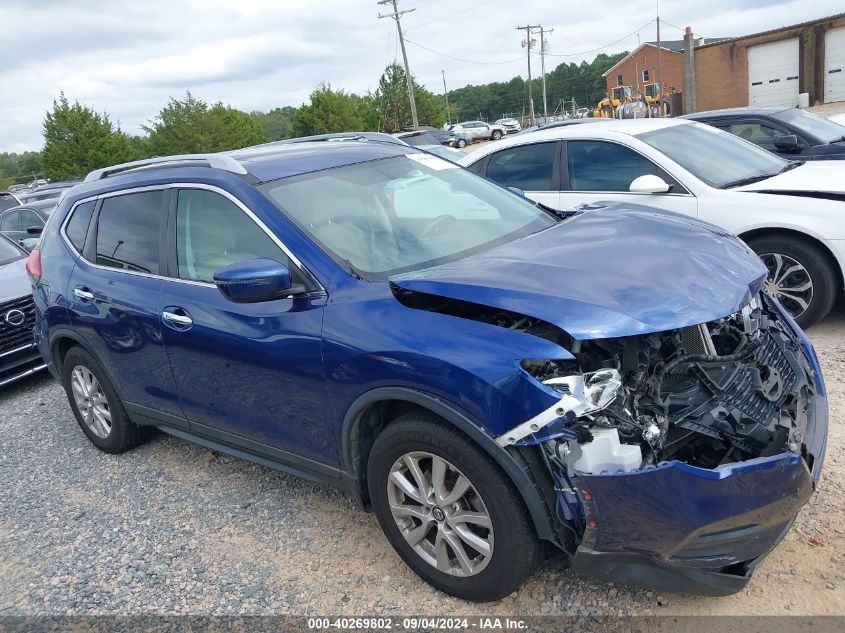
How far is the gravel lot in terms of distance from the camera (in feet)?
8.91

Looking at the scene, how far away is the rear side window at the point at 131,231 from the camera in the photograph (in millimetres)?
3830

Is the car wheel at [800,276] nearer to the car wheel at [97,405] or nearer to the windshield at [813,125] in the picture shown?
the windshield at [813,125]

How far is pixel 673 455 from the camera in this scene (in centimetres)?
243

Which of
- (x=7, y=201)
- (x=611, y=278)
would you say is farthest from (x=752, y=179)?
(x=7, y=201)

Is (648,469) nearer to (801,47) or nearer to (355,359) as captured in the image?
(355,359)

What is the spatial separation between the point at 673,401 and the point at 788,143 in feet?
20.1

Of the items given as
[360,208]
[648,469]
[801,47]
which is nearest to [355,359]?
[360,208]

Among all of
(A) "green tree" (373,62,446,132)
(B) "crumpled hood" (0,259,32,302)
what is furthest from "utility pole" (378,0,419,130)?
(B) "crumpled hood" (0,259,32,302)

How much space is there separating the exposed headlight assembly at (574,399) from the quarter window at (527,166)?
13.4 feet

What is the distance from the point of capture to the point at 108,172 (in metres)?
4.51

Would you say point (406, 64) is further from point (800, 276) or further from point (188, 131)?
point (800, 276)

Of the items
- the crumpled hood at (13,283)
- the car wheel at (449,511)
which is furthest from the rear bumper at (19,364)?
the car wheel at (449,511)

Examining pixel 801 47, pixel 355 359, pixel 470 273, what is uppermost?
pixel 801 47

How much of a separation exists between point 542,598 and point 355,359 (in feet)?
4.04
